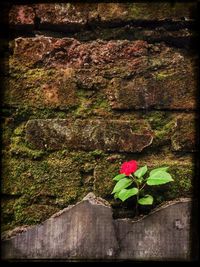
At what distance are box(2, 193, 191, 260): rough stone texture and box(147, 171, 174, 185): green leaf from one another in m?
0.11

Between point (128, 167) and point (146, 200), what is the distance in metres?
0.13

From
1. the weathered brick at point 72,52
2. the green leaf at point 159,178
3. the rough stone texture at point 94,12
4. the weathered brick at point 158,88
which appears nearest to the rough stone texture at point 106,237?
the green leaf at point 159,178

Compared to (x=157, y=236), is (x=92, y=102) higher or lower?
higher

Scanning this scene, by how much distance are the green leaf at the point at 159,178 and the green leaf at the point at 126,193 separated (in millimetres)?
58

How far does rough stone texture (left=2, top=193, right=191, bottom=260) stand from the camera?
1.34 metres

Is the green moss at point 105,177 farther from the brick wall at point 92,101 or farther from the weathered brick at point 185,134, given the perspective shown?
the weathered brick at point 185,134

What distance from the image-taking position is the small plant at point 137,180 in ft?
4.43

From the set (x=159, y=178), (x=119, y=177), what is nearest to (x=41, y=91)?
(x=119, y=177)

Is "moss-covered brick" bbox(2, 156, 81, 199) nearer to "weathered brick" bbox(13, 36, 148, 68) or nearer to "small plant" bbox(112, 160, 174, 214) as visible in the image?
"small plant" bbox(112, 160, 174, 214)

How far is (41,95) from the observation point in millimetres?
1465

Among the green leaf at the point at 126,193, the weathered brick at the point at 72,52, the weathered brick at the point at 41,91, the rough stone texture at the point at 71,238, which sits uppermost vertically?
the weathered brick at the point at 72,52

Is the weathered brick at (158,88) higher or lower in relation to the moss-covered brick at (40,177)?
higher

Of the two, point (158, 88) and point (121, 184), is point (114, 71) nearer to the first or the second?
point (158, 88)

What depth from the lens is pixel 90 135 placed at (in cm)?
143
